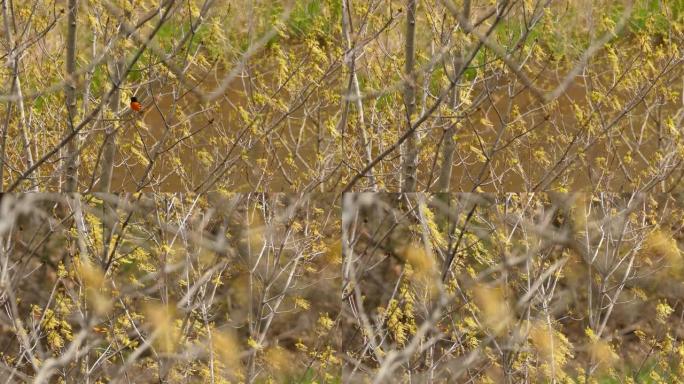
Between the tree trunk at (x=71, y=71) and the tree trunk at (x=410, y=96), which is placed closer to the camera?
the tree trunk at (x=71, y=71)

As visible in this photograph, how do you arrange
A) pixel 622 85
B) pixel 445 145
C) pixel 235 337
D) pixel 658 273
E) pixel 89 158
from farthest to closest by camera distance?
pixel 622 85 → pixel 89 158 → pixel 445 145 → pixel 658 273 → pixel 235 337

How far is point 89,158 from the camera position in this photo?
23.8ft

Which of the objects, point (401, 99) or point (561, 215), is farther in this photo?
point (401, 99)

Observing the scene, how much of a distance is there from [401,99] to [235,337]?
3474 mm

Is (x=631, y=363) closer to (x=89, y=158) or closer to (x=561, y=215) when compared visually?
(x=561, y=215)

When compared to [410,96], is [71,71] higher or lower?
higher

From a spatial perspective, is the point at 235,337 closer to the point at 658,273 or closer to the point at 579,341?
the point at 579,341

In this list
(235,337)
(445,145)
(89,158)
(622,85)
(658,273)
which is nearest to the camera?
(235,337)

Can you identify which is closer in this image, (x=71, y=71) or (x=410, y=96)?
(x=71, y=71)

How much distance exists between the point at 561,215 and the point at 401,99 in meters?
3.02

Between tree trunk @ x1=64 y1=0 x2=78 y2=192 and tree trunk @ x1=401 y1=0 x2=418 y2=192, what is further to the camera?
tree trunk @ x1=401 y1=0 x2=418 y2=192

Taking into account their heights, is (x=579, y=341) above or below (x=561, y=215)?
below

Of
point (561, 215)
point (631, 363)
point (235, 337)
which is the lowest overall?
point (631, 363)

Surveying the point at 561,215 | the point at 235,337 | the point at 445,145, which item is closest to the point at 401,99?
the point at 445,145
